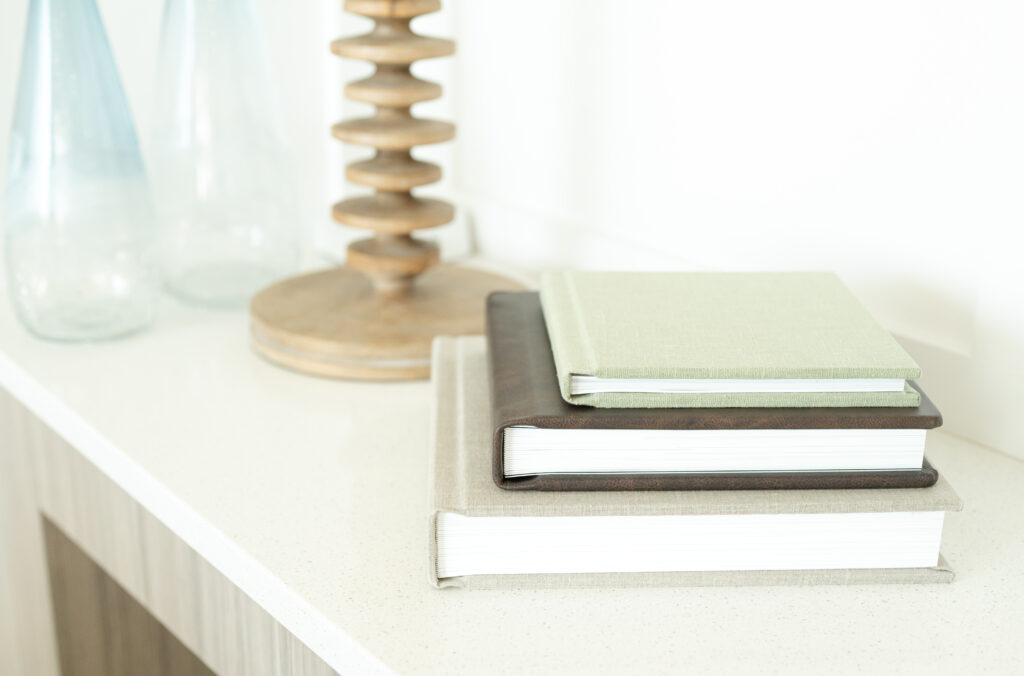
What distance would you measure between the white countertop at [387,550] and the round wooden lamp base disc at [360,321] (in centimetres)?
2

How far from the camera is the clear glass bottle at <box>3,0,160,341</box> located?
2.74 ft

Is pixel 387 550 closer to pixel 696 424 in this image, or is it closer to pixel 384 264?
pixel 696 424

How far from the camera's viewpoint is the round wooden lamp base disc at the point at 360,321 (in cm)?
83

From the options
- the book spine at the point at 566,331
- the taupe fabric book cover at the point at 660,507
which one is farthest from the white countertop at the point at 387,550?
the book spine at the point at 566,331

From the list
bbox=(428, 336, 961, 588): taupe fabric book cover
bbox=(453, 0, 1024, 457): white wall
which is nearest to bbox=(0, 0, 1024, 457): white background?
bbox=(453, 0, 1024, 457): white wall

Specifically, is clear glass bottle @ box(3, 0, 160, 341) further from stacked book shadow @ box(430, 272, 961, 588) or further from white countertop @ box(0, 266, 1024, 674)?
stacked book shadow @ box(430, 272, 961, 588)

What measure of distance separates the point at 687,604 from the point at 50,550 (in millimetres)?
631

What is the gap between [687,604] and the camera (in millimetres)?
549

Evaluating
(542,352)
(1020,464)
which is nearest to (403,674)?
(542,352)

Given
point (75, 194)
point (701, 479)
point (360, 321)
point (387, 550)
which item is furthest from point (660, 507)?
point (75, 194)

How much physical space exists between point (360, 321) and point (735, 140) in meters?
0.35

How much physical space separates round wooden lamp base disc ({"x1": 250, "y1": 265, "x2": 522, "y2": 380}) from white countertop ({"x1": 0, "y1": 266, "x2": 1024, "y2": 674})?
2 cm

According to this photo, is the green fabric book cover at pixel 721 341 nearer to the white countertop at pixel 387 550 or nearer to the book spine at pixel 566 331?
the book spine at pixel 566 331

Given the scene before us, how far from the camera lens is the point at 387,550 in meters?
0.60
